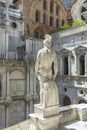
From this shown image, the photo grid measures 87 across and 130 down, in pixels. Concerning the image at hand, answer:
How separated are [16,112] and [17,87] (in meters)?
2.63

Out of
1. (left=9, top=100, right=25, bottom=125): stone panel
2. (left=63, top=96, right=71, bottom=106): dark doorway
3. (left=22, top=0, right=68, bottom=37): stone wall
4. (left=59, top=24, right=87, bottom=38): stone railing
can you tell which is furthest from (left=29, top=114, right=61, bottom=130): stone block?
(left=22, top=0, right=68, bottom=37): stone wall

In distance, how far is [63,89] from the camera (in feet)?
78.3

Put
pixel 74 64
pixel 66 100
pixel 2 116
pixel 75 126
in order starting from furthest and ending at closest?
pixel 66 100 < pixel 74 64 < pixel 2 116 < pixel 75 126

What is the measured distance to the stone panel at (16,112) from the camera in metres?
21.3

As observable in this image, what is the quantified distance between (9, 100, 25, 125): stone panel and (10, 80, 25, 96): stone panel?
3.09 ft

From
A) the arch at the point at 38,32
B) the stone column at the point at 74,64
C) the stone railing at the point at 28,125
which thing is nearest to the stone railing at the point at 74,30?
the stone column at the point at 74,64

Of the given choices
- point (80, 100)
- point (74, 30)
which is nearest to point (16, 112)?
point (80, 100)

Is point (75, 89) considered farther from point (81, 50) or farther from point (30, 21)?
point (30, 21)

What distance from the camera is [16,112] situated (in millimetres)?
21875

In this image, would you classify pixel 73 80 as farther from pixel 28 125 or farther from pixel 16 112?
pixel 28 125

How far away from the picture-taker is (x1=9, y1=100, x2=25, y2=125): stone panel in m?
21.3

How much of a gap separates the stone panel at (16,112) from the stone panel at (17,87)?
0.94m

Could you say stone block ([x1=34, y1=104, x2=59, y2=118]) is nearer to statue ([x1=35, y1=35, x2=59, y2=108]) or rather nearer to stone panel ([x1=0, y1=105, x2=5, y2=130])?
statue ([x1=35, y1=35, x2=59, y2=108])

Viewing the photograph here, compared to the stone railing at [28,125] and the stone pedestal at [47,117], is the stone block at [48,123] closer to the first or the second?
the stone pedestal at [47,117]
